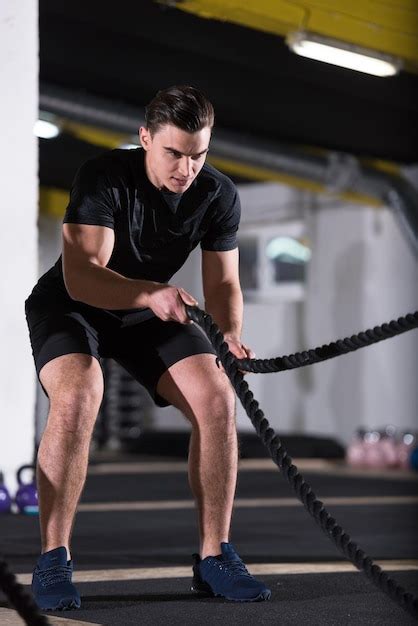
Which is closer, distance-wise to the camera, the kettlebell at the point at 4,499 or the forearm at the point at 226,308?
the forearm at the point at 226,308

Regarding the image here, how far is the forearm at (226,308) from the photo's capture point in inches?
96.1

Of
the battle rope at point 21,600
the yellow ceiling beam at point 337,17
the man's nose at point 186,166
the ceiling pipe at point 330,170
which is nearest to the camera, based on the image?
the battle rope at point 21,600

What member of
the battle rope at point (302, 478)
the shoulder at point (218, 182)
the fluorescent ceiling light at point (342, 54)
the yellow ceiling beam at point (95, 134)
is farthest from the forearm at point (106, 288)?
the yellow ceiling beam at point (95, 134)

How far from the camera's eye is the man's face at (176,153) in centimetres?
227

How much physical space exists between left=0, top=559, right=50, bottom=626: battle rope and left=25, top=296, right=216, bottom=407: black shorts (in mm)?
708

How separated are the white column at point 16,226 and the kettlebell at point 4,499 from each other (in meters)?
0.13

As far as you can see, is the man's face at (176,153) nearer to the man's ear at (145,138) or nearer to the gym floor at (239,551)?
the man's ear at (145,138)

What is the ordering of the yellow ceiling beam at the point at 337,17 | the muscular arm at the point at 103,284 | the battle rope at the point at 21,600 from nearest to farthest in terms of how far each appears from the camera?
the battle rope at the point at 21,600 → the muscular arm at the point at 103,284 → the yellow ceiling beam at the point at 337,17

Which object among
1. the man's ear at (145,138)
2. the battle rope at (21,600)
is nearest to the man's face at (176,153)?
the man's ear at (145,138)

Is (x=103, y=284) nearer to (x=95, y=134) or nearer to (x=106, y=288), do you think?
(x=106, y=288)

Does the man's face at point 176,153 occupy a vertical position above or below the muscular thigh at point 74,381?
above

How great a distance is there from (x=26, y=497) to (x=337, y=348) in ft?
8.50

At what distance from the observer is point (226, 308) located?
2.47 meters

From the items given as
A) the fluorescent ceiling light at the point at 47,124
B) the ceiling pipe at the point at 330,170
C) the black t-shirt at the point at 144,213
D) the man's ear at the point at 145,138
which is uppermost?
the fluorescent ceiling light at the point at 47,124
